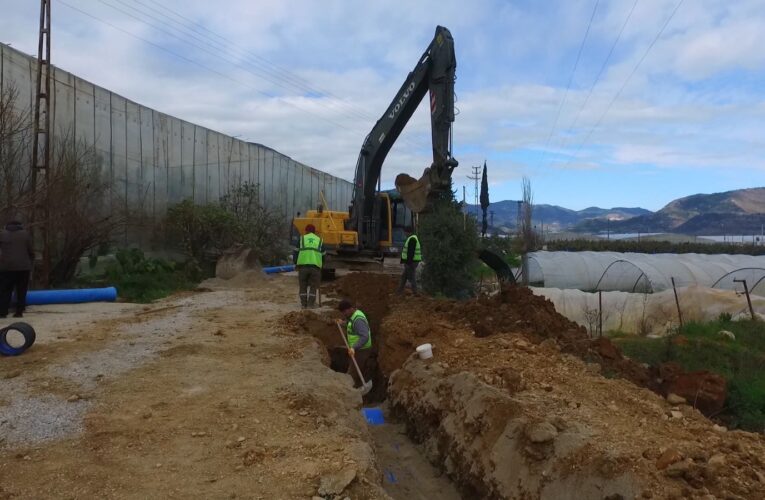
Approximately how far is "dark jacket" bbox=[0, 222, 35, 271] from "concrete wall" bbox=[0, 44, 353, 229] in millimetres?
4819

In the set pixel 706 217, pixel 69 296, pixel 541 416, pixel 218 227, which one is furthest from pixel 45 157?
pixel 706 217

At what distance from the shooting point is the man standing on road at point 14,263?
369 inches

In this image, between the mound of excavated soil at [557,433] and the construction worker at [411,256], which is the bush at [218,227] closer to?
the construction worker at [411,256]

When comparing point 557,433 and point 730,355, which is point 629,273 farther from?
point 557,433

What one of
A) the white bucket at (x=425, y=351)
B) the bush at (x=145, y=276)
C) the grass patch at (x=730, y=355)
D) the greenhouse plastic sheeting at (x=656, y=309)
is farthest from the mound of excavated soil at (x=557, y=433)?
the bush at (x=145, y=276)

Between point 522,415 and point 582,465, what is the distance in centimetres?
104

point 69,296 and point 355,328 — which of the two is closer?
point 355,328

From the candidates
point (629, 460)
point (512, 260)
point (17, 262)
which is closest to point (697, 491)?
point (629, 460)

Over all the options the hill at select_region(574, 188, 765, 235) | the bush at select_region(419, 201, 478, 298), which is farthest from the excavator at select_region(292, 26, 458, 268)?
the hill at select_region(574, 188, 765, 235)

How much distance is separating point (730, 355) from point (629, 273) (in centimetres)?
1148

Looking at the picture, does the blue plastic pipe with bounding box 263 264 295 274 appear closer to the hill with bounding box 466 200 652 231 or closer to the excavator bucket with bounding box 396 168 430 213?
the excavator bucket with bounding box 396 168 430 213

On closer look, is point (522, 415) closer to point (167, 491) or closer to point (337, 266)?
point (167, 491)

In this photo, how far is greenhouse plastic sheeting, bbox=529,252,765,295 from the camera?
64.9 feet

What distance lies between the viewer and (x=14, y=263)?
9406 millimetres
